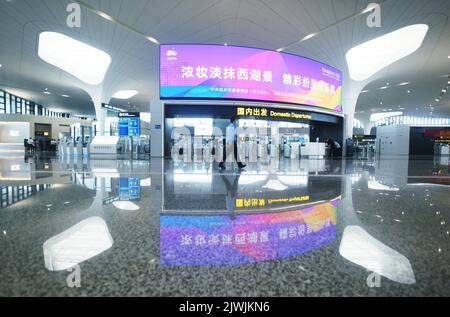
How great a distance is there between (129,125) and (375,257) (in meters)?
17.3

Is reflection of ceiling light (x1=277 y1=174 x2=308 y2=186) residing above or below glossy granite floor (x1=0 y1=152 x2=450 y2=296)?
above

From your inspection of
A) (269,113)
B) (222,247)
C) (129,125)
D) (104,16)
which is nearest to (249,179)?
(222,247)

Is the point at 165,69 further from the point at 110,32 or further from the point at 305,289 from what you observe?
the point at 305,289

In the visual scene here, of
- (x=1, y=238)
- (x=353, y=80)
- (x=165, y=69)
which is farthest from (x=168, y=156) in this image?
(x=353, y=80)

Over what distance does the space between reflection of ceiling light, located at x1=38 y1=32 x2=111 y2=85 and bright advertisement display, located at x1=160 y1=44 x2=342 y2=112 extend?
10.6m

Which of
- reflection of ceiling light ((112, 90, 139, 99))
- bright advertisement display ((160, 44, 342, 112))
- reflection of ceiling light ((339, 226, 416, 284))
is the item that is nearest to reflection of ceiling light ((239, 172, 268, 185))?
reflection of ceiling light ((339, 226, 416, 284))

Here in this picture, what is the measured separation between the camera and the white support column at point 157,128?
42.0 feet

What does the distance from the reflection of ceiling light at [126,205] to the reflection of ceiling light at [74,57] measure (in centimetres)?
1946

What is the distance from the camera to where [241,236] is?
73.7 inches

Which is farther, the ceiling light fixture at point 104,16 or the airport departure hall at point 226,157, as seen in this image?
Result: the ceiling light fixture at point 104,16

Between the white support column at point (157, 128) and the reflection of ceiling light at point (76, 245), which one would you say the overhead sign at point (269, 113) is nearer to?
the white support column at point (157, 128)

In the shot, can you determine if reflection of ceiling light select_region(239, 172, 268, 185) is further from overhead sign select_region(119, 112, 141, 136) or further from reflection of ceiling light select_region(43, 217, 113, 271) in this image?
overhead sign select_region(119, 112, 141, 136)

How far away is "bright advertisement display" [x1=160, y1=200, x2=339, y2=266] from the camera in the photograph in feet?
4.97

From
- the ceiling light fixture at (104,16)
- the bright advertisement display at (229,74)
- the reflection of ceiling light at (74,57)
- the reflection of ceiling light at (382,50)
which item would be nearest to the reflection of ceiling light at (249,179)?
the bright advertisement display at (229,74)
